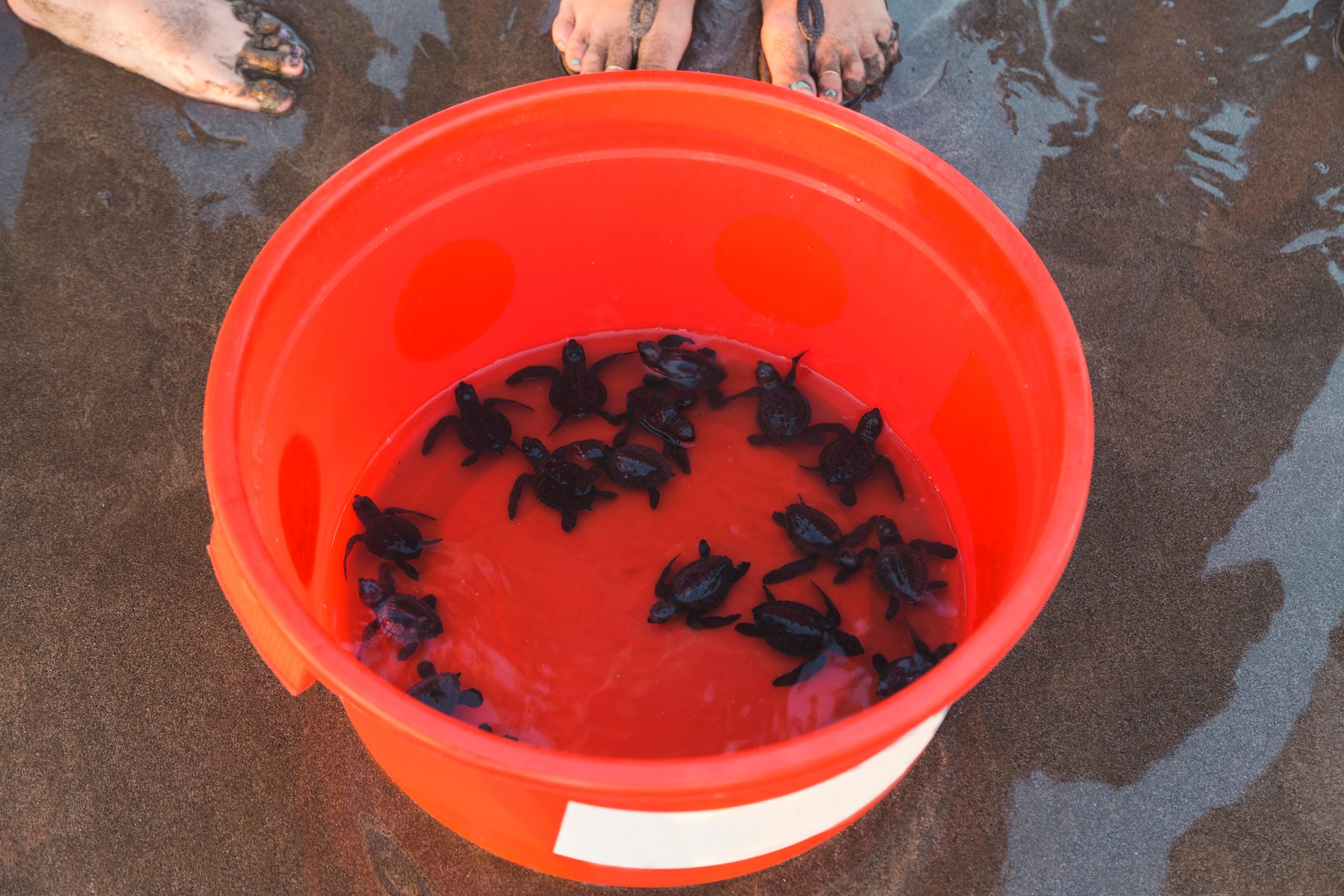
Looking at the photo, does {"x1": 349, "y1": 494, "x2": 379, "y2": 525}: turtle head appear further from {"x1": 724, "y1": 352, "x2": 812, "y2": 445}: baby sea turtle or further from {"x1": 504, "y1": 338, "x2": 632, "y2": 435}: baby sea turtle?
{"x1": 724, "y1": 352, "x2": 812, "y2": 445}: baby sea turtle

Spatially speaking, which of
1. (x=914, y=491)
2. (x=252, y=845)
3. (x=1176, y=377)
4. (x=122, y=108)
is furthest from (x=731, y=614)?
(x=122, y=108)

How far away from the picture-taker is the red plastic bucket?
37.3 inches

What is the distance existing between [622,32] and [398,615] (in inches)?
58.4

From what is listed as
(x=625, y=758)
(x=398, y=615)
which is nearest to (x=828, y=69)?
(x=398, y=615)

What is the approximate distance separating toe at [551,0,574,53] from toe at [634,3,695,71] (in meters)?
0.18

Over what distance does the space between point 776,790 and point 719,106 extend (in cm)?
102

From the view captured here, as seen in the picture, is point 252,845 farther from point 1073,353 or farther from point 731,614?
point 1073,353

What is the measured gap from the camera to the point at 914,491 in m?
1.73

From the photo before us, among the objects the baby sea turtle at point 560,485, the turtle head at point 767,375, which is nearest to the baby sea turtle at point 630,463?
the baby sea turtle at point 560,485

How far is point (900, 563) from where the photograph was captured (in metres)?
1.51

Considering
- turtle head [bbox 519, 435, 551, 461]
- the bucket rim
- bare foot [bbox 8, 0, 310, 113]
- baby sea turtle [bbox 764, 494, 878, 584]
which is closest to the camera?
the bucket rim

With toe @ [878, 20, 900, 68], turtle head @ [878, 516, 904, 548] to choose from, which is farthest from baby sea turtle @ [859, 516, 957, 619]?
toe @ [878, 20, 900, 68]

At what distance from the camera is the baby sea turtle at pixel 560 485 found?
1638mm

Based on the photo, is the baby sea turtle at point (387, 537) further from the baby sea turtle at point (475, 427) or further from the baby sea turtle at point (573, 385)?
the baby sea turtle at point (573, 385)
